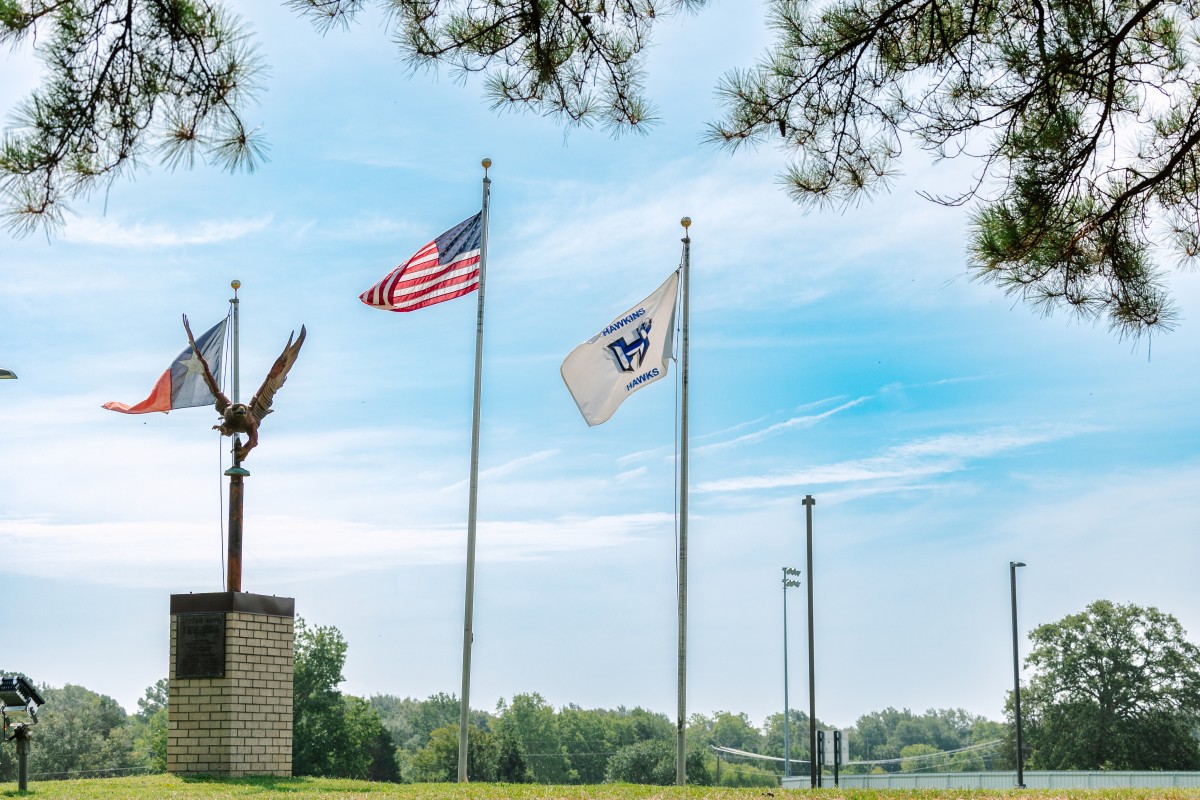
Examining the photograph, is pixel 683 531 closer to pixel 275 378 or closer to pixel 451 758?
pixel 275 378

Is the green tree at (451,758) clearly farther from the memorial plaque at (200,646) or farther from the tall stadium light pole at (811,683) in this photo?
the memorial plaque at (200,646)

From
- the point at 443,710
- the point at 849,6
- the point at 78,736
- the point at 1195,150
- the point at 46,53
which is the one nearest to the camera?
the point at 46,53

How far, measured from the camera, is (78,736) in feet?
179

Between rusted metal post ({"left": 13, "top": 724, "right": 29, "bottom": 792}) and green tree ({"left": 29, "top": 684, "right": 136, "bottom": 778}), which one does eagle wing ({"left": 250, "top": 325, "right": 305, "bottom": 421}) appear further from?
green tree ({"left": 29, "top": 684, "right": 136, "bottom": 778})

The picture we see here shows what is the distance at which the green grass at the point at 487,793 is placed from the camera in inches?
407

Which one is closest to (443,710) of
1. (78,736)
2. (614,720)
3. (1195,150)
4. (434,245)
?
(614,720)

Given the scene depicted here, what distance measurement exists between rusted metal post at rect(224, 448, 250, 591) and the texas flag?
106cm

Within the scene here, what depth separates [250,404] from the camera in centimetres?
1561

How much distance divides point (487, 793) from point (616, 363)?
5.13 m

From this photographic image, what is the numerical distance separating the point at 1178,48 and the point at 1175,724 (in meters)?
42.0

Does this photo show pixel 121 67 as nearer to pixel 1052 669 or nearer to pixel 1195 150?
pixel 1195 150

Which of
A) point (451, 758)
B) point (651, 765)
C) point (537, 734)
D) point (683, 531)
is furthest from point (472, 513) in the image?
point (537, 734)

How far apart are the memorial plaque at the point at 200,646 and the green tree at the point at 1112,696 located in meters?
38.1

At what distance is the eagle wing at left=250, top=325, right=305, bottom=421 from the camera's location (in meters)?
15.6
